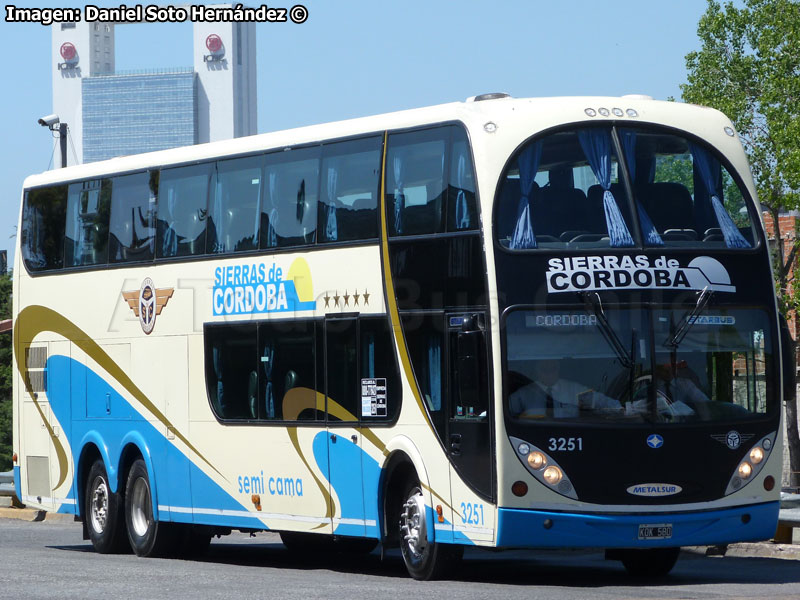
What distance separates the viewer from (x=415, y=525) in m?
14.5

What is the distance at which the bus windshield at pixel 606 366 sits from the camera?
1341 cm

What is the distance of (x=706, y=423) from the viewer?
13.6 metres

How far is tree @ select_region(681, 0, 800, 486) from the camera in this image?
1806 inches

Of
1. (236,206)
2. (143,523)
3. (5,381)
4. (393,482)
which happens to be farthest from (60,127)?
(5,381)

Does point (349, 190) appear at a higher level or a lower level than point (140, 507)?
higher

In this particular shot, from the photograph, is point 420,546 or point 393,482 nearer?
point 420,546

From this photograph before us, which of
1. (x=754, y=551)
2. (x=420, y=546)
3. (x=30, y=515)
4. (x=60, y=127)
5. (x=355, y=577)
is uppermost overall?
(x=60, y=127)

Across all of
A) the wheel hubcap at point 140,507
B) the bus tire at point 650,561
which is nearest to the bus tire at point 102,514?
the wheel hubcap at point 140,507

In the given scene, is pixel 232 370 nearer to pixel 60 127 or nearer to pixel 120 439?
pixel 120 439

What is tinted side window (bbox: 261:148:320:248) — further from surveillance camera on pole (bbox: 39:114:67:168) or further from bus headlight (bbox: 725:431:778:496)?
→ surveillance camera on pole (bbox: 39:114:67:168)

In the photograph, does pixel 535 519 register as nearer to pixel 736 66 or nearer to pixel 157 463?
pixel 157 463

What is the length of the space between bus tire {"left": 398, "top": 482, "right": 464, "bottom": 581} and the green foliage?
103ft

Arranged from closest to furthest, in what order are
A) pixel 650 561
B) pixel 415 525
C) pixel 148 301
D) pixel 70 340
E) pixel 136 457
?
pixel 415 525 → pixel 650 561 → pixel 148 301 → pixel 136 457 → pixel 70 340

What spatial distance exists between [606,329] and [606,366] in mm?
302
